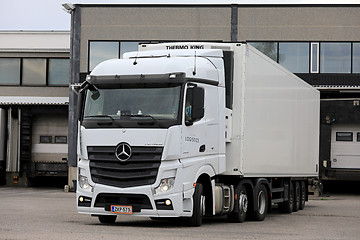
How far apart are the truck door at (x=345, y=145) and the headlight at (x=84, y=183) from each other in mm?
20784

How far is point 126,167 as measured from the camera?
15.0 m

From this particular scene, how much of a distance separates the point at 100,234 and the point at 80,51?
903 inches

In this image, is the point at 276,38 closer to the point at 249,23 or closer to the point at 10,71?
the point at 249,23

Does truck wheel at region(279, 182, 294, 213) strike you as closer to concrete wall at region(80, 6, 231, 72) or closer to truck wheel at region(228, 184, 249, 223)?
truck wheel at region(228, 184, 249, 223)

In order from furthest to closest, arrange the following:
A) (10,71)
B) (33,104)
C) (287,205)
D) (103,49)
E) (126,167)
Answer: (10,71), (33,104), (103,49), (287,205), (126,167)

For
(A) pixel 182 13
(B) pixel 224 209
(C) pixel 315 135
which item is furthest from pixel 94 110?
(A) pixel 182 13

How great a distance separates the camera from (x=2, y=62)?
135 ft

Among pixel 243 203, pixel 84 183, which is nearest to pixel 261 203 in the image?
pixel 243 203

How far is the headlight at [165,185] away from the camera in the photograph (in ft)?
48.9

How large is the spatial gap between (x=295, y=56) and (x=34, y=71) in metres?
14.2

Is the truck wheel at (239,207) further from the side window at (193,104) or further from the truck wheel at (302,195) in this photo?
the truck wheel at (302,195)

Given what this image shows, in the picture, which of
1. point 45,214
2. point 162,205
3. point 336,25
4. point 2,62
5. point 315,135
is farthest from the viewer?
point 2,62

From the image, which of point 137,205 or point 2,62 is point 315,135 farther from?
point 2,62

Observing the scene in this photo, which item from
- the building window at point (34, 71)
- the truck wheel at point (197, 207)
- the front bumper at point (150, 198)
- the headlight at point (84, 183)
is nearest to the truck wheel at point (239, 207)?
the truck wheel at point (197, 207)
